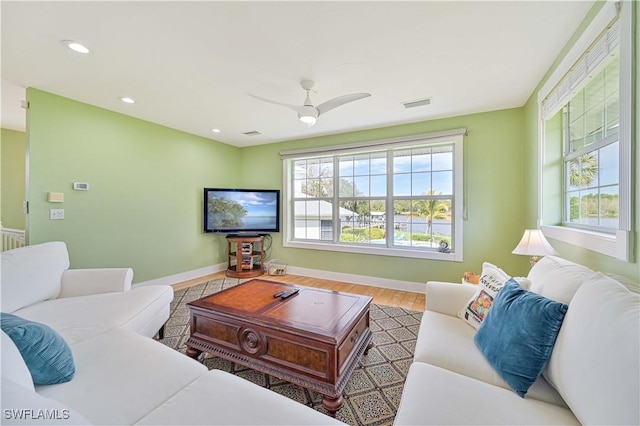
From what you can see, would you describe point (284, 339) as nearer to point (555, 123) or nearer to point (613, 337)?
point (613, 337)

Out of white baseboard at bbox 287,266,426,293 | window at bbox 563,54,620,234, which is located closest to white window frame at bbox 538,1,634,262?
window at bbox 563,54,620,234

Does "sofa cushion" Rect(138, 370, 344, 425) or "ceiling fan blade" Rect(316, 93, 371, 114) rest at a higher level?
"ceiling fan blade" Rect(316, 93, 371, 114)

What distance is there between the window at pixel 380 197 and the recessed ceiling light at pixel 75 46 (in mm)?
2856

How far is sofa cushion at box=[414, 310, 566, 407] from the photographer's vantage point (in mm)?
1105

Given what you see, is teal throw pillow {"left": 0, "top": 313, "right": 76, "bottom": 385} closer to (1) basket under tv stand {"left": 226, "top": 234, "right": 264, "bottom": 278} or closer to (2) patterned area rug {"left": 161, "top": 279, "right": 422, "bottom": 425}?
(2) patterned area rug {"left": 161, "top": 279, "right": 422, "bottom": 425}

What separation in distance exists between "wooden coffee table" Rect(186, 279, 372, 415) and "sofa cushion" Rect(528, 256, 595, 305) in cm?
107

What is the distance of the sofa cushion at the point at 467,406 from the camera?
36.3 inches

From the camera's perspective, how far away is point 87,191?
3.11m

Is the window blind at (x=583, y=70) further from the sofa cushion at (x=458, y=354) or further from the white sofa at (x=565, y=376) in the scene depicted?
the sofa cushion at (x=458, y=354)

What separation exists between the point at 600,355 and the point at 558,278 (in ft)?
1.85

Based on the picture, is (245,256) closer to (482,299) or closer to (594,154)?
(482,299)

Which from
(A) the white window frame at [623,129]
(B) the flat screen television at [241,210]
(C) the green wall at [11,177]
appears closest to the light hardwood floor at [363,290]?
(B) the flat screen television at [241,210]

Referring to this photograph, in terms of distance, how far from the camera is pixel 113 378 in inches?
44.2

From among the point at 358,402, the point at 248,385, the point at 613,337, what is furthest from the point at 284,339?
the point at 613,337
